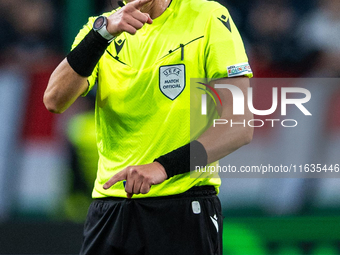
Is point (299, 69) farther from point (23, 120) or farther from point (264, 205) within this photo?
point (23, 120)

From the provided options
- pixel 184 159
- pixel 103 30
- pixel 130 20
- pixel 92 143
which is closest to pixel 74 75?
pixel 103 30

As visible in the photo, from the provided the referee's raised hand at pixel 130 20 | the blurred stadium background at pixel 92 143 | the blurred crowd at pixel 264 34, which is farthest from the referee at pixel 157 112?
the blurred crowd at pixel 264 34

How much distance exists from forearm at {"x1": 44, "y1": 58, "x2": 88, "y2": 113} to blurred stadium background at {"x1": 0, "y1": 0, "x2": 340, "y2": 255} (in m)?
1.94

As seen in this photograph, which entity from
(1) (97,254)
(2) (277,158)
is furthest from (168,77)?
(2) (277,158)

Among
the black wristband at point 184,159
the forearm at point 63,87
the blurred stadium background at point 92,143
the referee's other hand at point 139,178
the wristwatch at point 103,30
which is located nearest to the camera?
the referee's other hand at point 139,178

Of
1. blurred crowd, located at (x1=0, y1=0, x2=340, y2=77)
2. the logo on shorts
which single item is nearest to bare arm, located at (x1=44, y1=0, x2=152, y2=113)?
the logo on shorts

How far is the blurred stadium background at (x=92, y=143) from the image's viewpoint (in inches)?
145

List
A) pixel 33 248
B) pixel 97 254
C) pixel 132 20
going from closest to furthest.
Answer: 1. pixel 132 20
2. pixel 97 254
3. pixel 33 248

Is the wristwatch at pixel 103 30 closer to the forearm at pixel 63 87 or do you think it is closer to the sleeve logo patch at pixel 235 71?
the forearm at pixel 63 87

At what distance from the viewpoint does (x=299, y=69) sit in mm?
3844

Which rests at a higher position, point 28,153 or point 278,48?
point 278,48

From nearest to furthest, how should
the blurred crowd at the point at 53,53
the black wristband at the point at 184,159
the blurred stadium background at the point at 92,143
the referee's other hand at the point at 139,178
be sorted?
1. the referee's other hand at the point at 139,178
2. the black wristband at the point at 184,159
3. the blurred stadium background at the point at 92,143
4. the blurred crowd at the point at 53,53

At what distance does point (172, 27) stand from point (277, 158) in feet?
7.23

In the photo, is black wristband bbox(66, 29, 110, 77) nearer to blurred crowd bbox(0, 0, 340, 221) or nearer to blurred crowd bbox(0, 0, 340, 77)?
blurred crowd bbox(0, 0, 340, 221)
